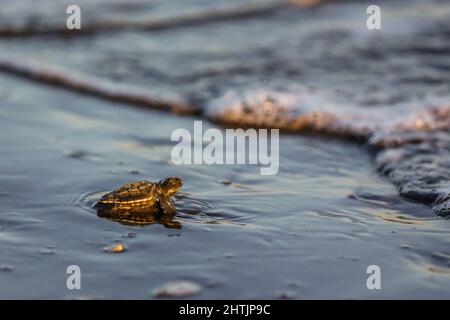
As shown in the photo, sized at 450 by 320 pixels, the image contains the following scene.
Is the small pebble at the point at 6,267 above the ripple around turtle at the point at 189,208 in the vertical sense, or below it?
below

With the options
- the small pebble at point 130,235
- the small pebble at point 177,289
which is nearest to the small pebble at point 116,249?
the small pebble at point 130,235

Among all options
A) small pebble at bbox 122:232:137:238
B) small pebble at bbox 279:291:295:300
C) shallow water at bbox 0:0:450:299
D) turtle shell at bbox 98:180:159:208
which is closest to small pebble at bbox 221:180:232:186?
shallow water at bbox 0:0:450:299

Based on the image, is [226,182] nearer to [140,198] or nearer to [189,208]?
[189,208]

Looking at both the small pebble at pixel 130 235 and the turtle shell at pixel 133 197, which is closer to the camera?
the small pebble at pixel 130 235

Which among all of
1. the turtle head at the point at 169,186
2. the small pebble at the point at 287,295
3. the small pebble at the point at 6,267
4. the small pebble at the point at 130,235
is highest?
the turtle head at the point at 169,186

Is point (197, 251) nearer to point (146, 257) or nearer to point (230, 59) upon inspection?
point (146, 257)

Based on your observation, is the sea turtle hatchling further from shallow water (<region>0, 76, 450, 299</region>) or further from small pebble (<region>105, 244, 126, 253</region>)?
small pebble (<region>105, 244, 126, 253</region>)

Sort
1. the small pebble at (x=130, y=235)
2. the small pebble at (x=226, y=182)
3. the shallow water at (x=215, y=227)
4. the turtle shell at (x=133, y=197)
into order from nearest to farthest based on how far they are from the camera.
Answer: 1. the shallow water at (x=215, y=227)
2. the small pebble at (x=130, y=235)
3. the turtle shell at (x=133, y=197)
4. the small pebble at (x=226, y=182)

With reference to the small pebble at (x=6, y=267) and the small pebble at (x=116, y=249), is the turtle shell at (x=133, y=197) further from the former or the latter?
the small pebble at (x=6, y=267)
